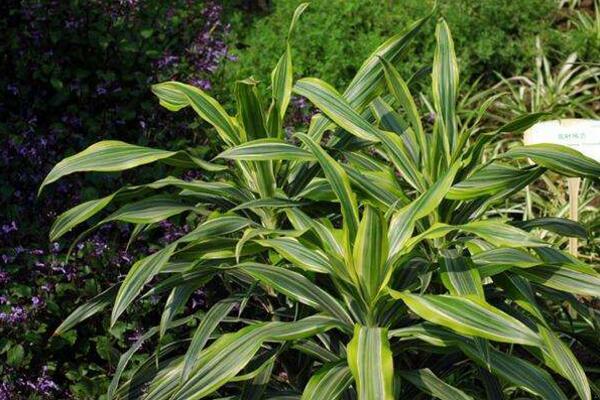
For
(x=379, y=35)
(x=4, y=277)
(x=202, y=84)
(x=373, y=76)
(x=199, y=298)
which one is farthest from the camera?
(x=379, y=35)

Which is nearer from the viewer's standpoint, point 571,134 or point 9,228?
point 9,228

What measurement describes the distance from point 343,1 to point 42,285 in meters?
2.71

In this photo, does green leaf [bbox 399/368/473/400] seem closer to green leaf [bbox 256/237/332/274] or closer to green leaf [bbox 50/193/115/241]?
green leaf [bbox 256/237/332/274]

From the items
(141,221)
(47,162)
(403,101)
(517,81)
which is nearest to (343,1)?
(517,81)

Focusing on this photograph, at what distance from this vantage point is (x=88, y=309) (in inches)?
109

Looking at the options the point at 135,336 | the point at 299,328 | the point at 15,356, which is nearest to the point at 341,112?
the point at 299,328

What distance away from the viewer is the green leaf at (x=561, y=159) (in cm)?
261

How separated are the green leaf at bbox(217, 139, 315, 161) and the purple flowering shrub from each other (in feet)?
3.16

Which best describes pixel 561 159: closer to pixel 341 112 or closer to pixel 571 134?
pixel 341 112

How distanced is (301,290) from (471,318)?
51 centimetres

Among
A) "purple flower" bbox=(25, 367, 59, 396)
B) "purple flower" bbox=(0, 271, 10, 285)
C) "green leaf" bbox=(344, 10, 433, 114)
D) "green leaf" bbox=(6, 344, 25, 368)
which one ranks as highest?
"green leaf" bbox=(344, 10, 433, 114)

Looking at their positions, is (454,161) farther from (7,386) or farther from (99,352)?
(7,386)

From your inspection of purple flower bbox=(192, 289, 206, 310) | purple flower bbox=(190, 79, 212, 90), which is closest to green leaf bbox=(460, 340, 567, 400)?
purple flower bbox=(192, 289, 206, 310)

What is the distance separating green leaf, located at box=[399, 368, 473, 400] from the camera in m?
2.43
